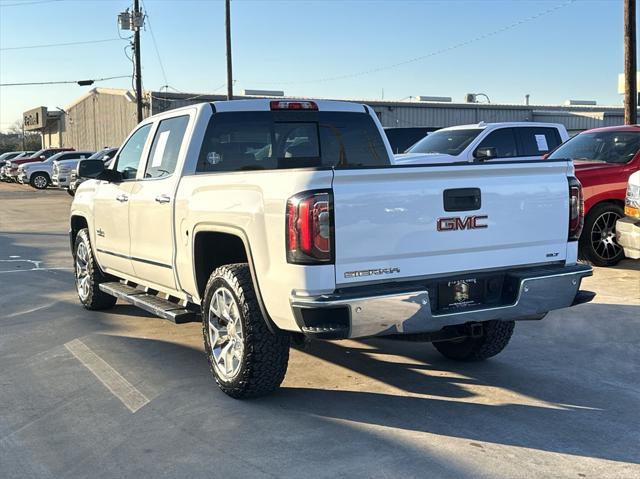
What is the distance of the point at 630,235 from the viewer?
8.03 metres

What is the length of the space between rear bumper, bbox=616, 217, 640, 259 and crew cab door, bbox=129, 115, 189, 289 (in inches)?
207

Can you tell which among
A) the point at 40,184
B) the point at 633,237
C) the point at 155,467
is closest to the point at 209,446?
the point at 155,467

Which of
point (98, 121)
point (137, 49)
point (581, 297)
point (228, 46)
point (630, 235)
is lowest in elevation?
point (581, 297)

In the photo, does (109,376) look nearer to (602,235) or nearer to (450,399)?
(450,399)

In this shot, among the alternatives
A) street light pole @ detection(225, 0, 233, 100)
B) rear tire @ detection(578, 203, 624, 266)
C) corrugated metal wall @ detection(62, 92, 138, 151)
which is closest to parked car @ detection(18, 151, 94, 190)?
corrugated metal wall @ detection(62, 92, 138, 151)

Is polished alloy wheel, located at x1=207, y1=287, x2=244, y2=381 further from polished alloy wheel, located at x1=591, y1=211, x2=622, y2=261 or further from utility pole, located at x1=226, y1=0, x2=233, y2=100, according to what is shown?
utility pole, located at x1=226, y1=0, x2=233, y2=100

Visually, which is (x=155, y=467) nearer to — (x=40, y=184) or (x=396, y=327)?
(x=396, y=327)

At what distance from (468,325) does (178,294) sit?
91.8 inches

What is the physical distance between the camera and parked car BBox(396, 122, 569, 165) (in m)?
12.2

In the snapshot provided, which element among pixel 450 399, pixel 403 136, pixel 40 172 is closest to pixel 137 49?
pixel 40 172

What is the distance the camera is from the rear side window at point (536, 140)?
12766mm

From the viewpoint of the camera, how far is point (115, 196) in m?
6.61

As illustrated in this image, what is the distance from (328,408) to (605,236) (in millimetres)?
6479

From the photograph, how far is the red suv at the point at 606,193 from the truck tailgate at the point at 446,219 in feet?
17.0
